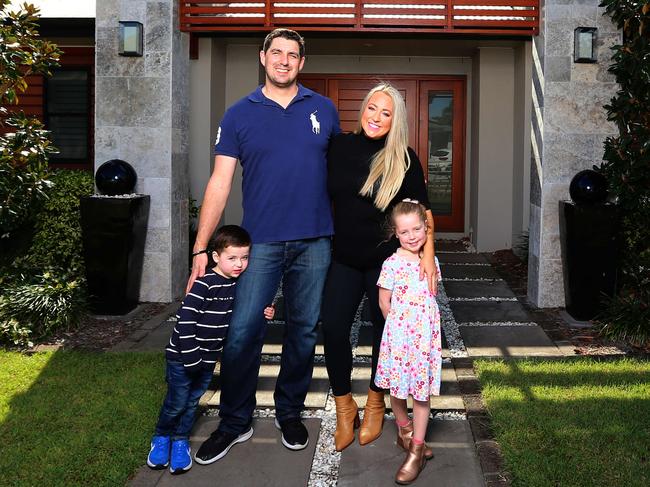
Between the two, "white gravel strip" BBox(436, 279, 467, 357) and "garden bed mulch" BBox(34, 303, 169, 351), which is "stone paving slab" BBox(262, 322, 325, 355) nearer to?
"white gravel strip" BBox(436, 279, 467, 357)

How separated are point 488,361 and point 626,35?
2.83 metres

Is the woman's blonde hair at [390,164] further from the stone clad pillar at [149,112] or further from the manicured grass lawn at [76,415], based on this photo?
the stone clad pillar at [149,112]

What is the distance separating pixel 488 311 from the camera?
5.93 meters

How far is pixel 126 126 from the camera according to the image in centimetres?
613

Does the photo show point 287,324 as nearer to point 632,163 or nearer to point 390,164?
point 390,164

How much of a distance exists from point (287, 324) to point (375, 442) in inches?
24.9

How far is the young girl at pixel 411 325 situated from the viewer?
9.86ft

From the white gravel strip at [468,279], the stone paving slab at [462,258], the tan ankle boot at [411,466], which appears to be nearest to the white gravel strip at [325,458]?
the tan ankle boot at [411,466]

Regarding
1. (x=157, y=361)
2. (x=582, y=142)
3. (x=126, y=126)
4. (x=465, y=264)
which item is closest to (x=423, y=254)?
(x=157, y=361)

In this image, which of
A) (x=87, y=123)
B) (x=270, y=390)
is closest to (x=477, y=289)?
(x=270, y=390)

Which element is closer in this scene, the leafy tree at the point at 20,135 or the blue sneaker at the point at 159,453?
the blue sneaker at the point at 159,453

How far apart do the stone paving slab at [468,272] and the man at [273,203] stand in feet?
14.4

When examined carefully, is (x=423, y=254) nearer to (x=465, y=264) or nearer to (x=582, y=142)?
(x=582, y=142)

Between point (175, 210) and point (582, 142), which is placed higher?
point (582, 142)
